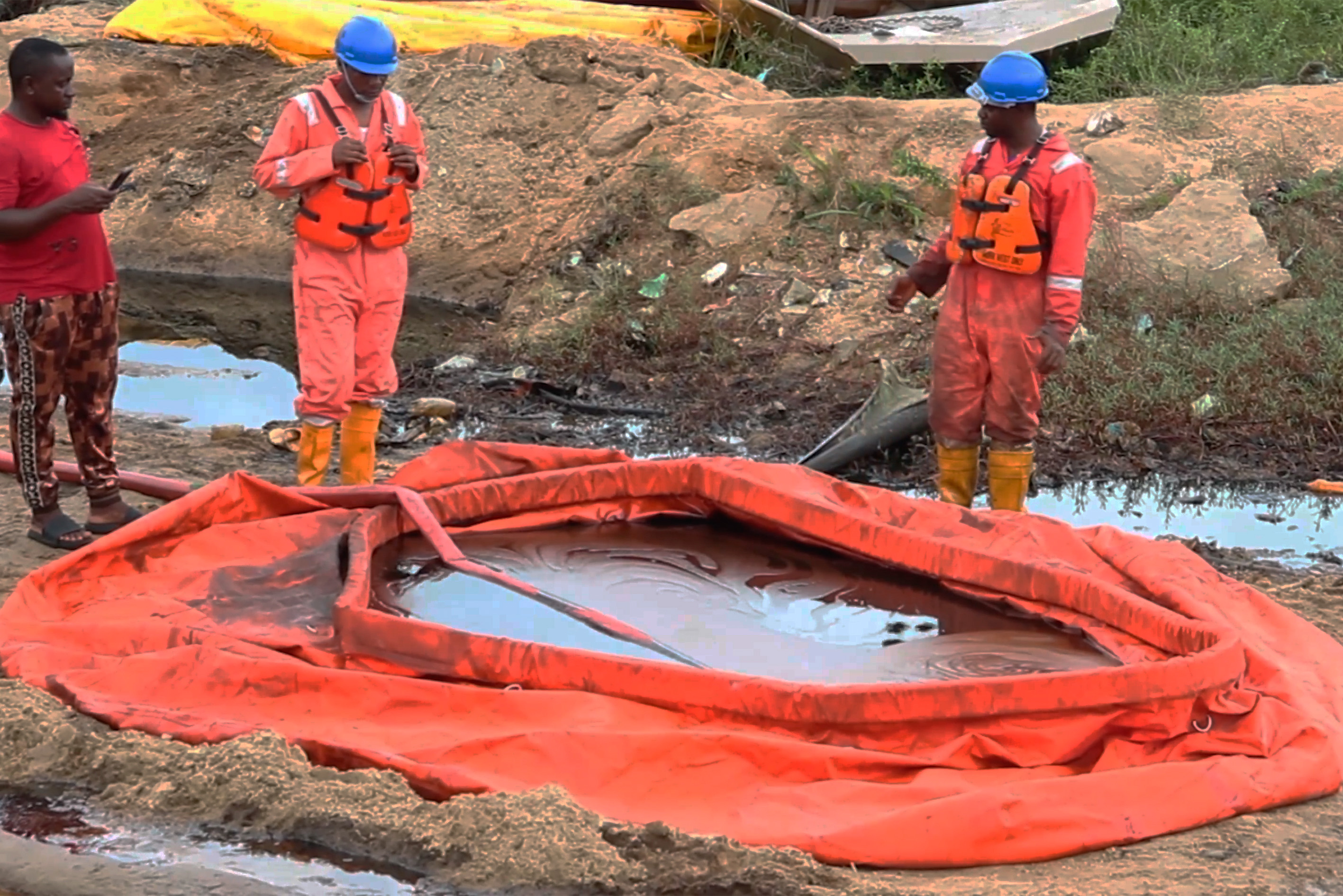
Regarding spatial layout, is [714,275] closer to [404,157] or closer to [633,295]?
[633,295]

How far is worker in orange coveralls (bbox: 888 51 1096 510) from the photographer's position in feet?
16.3

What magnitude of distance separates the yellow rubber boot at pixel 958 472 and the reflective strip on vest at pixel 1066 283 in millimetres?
690

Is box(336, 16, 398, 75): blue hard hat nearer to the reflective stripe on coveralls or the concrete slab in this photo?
the reflective stripe on coveralls

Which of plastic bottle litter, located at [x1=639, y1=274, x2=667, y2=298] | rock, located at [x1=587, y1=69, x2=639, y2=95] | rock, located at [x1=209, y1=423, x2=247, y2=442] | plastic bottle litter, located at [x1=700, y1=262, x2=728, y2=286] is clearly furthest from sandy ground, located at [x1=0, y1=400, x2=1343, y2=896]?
rock, located at [x1=587, y1=69, x2=639, y2=95]

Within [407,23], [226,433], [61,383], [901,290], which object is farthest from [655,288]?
[61,383]

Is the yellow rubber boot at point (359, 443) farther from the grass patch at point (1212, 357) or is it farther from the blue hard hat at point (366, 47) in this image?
the grass patch at point (1212, 357)

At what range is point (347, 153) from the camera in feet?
16.6

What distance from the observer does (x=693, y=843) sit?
10.4 ft

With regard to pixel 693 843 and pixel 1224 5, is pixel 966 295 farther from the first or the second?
pixel 1224 5

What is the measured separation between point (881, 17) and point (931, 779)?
908cm

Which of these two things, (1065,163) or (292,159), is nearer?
(1065,163)

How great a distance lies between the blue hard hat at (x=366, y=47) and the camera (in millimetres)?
5023

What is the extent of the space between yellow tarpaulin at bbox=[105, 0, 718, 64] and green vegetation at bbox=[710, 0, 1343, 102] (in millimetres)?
867

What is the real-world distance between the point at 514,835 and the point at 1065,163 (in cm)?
297
